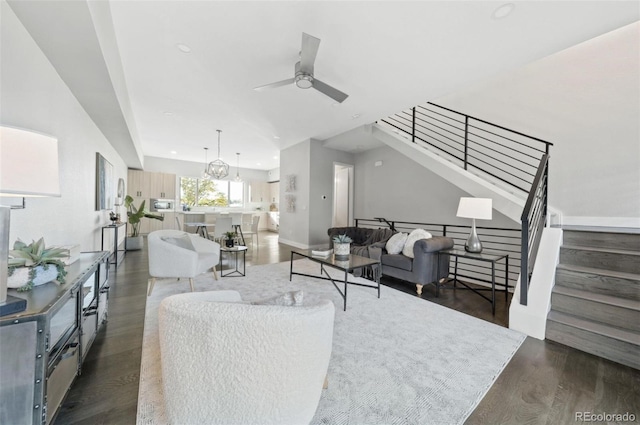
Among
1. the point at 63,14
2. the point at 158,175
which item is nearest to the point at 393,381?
the point at 63,14

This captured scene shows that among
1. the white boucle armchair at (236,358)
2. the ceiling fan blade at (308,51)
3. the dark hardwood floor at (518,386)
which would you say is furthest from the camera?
the ceiling fan blade at (308,51)

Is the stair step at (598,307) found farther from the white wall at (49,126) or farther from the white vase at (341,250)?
the white wall at (49,126)

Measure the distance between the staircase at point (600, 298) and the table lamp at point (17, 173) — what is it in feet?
11.8

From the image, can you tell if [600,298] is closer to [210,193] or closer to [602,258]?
[602,258]

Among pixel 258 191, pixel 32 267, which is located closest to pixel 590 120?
pixel 32 267

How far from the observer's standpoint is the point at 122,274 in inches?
149

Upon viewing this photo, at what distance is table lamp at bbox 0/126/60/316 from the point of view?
3.10ft

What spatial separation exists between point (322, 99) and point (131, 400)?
404 centimetres

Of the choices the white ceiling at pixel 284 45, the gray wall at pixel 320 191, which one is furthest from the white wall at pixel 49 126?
the gray wall at pixel 320 191

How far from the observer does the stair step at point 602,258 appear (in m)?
2.17

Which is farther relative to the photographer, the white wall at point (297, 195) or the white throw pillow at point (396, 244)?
the white wall at point (297, 195)

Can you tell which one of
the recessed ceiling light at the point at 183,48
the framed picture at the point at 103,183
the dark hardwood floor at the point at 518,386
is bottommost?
the dark hardwood floor at the point at 518,386

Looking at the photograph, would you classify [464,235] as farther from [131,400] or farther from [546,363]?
[131,400]

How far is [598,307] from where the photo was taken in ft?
6.68
